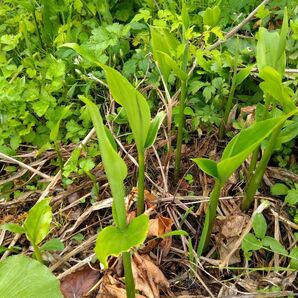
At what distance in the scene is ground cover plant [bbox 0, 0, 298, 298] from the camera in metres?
0.91

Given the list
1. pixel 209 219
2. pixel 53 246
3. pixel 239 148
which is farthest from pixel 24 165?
pixel 239 148

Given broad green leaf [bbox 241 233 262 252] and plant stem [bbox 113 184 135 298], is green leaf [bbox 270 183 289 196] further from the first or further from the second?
plant stem [bbox 113 184 135 298]

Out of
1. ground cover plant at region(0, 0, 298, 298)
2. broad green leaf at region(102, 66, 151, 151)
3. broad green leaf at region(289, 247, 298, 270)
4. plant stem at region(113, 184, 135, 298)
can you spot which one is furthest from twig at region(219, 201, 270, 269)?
broad green leaf at region(102, 66, 151, 151)

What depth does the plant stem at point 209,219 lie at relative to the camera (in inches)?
38.3

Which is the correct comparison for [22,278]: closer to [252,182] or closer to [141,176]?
[141,176]

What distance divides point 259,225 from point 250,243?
0.17ft

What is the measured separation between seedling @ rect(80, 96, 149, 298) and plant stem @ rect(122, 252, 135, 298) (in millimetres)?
73

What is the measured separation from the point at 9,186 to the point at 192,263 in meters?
0.64

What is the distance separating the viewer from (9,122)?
1.40 metres

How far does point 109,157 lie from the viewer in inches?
31.4

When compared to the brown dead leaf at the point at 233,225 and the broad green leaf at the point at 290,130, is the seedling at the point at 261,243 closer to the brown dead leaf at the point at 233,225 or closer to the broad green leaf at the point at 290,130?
the brown dead leaf at the point at 233,225

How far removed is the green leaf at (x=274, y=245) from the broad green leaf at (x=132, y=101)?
37 cm

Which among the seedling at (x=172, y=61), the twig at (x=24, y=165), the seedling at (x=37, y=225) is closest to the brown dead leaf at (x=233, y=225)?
the seedling at (x=172, y=61)

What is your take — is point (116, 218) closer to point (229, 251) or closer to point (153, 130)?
point (153, 130)
